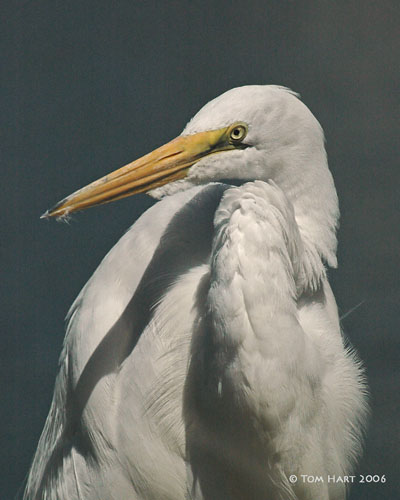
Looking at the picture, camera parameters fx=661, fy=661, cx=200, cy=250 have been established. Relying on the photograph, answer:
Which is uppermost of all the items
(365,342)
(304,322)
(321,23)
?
(321,23)

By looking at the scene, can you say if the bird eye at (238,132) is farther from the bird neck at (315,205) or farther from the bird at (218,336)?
the bird neck at (315,205)

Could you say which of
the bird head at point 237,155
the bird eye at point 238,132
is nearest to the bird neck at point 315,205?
the bird head at point 237,155

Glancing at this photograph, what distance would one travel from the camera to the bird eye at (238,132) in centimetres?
106

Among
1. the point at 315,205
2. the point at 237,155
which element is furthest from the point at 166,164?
the point at 315,205

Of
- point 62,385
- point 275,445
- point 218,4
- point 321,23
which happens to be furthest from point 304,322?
point 218,4

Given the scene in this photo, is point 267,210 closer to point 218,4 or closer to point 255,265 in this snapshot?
point 255,265

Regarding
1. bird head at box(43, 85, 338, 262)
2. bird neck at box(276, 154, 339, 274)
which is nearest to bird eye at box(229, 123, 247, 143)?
bird head at box(43, 85, 338, 262)

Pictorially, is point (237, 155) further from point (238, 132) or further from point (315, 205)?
point (315, 205)

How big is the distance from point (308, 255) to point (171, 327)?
268mm

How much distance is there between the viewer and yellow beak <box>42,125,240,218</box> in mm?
1049

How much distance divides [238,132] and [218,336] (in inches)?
13.1

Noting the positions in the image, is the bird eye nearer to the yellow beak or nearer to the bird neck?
the yellow beak

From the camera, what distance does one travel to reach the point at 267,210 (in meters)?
0.98

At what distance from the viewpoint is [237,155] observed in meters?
1.08
